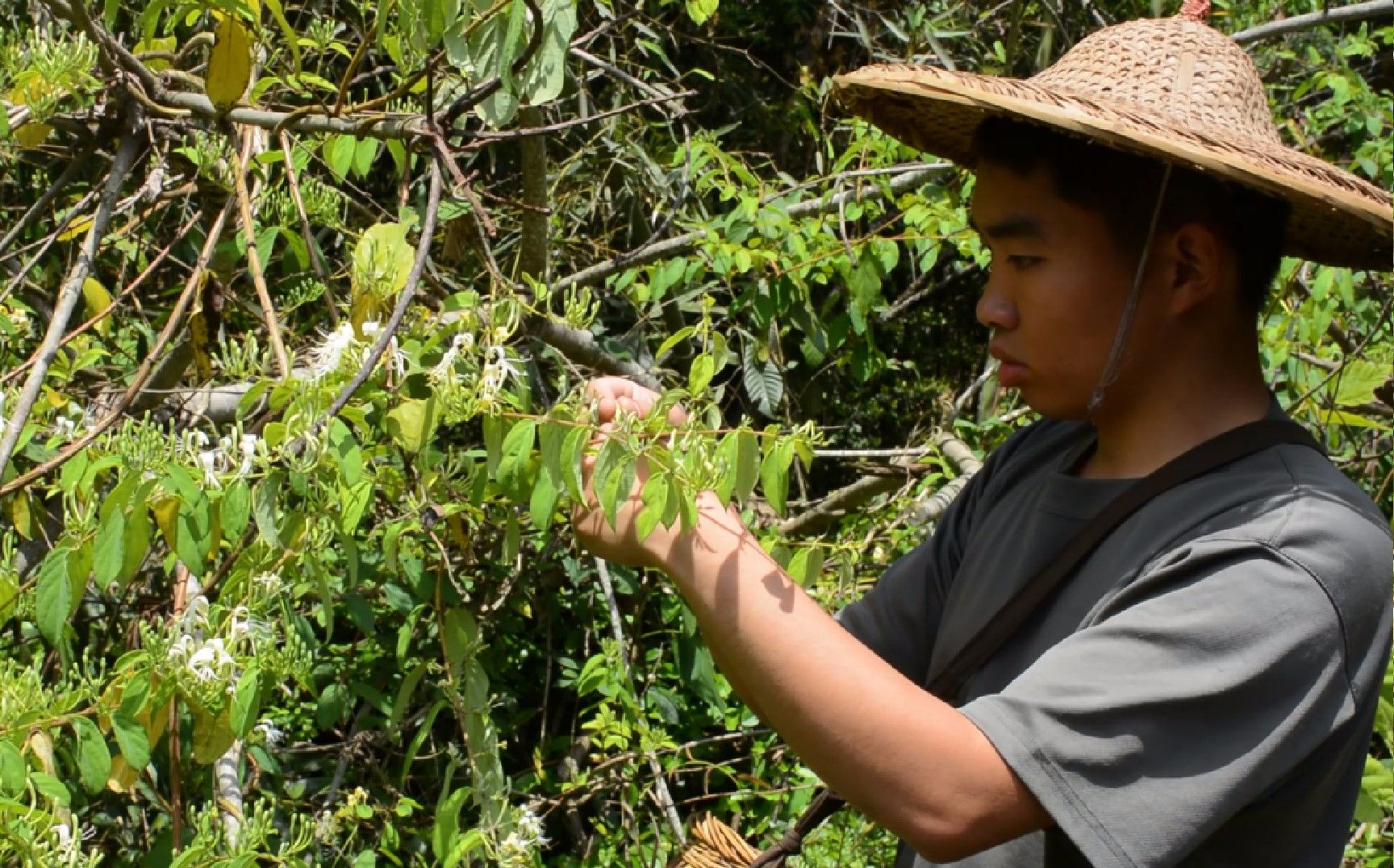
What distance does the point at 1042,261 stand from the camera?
1433 mm

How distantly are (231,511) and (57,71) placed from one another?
2.11 ft

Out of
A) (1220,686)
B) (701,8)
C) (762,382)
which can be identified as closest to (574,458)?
(1220,686)

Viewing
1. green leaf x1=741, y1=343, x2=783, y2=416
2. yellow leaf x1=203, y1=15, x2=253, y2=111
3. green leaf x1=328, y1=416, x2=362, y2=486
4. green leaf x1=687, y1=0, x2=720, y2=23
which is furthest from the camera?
green leaf x1=741, y1=343, x2=783, y2=416

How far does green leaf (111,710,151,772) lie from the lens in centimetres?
159

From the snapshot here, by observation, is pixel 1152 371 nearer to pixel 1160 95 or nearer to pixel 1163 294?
pixel 1163 294

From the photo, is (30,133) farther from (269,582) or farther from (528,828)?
(528,828)

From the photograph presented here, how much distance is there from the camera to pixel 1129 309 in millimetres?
1407

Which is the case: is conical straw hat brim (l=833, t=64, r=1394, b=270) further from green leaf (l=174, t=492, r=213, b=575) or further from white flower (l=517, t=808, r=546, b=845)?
white flower (l=517, t=808, r=546, b=845)

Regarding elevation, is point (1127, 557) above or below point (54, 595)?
above

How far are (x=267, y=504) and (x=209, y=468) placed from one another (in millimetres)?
69

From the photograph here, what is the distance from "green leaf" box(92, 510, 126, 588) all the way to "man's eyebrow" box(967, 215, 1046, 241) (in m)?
0.92

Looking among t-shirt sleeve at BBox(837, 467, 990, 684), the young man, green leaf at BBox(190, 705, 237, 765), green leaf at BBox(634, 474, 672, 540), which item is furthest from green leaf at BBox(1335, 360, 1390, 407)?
green leaf at BBox(190, 705, 237, 765)

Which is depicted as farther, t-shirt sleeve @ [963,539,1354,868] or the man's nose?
the man's nose

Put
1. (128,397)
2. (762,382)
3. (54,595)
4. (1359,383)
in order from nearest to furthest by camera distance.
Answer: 1. (54,595)
2. (128,397)
3. (1359,383)
4. (762,382)
